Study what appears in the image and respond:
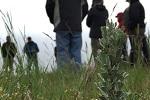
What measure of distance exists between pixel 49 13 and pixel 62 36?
0.54 m

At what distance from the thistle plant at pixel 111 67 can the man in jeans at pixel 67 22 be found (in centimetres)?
617

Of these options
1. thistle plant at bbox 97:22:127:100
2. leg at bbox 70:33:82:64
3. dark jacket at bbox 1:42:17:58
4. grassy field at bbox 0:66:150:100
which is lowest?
leg at bbox 70:33:82:64

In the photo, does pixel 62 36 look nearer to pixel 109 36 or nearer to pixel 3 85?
pixel 3 85

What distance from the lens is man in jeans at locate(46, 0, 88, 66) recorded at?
23.6ft

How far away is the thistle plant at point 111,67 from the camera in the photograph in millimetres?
875

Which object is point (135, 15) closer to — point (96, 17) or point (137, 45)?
point (96, 17)

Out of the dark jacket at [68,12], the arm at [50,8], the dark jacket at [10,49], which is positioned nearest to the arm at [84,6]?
the dark jacket at [68,12]

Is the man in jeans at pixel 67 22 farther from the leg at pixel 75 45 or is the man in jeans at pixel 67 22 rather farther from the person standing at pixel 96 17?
the person standing at pixel 96 17

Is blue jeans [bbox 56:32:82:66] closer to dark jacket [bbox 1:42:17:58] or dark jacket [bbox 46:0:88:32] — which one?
dark jacket [bbox 46:0:88:32]

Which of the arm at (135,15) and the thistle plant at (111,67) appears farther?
the arm at (135,15)

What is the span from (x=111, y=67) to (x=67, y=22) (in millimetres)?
6539

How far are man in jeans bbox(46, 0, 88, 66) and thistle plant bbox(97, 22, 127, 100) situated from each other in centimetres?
617

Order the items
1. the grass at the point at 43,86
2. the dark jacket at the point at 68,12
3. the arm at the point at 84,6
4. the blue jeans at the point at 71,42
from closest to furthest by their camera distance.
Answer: the grass at the point at 43,86, the blue jeans at the point at 71,42, the dark jacket at the point at 68,12, the arm at the point at 84,6

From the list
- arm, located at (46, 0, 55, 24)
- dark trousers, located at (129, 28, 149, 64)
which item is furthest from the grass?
arm, located at (46, 0, 55, 24)
